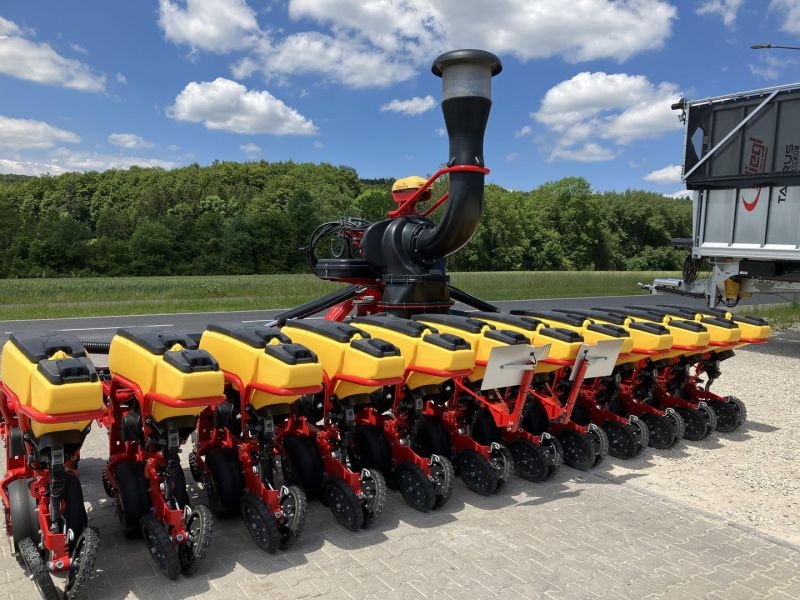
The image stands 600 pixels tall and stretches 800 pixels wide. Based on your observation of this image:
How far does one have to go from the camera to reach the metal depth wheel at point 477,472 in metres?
4.66

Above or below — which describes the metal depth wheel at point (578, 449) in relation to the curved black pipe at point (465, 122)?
below

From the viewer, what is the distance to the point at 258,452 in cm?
416

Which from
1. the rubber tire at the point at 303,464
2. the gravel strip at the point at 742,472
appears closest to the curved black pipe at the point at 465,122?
the rubber tire at the point at 303,464

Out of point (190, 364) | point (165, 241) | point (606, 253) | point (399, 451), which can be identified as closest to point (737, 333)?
point (399, 451)

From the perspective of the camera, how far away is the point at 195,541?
3.46 meters

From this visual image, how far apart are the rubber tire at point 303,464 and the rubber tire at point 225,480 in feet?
1.31

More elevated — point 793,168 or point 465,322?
point 793,168

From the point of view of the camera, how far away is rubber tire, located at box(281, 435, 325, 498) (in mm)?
4387

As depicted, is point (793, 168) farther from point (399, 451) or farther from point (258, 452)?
point (258, 452)

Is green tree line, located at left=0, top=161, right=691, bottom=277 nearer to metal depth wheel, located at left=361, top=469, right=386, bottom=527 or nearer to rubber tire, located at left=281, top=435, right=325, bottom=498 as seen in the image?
rubber tire, located at left=281, top=435, right=325, bottom=498

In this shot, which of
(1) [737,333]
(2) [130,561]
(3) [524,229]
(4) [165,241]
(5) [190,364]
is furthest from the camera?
(3) [524,229]

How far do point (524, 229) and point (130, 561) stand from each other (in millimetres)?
57638

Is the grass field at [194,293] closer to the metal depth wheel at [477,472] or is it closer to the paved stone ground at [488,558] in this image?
the paved stone ground at [488,558]

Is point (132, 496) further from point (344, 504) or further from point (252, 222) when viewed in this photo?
point (252, 222)
